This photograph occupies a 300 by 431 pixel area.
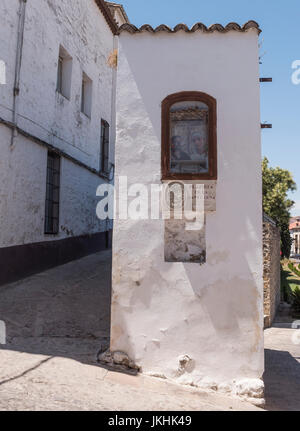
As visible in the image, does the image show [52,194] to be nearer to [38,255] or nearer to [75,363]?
[38,255]

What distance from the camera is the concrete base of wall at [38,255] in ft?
24.8

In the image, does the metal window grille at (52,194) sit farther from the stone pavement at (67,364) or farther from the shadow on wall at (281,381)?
the shadow on wall at (281,381)

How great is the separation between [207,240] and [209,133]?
1339 mm

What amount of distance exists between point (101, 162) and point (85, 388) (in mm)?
10205

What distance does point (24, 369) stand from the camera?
4109 millimetres

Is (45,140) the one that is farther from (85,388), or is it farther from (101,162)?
(85,388)

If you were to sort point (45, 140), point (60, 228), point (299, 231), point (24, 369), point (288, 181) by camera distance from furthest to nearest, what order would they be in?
point (299, 231)
point (288, 181)
point (60, 228)
point (45, 140)
point (24, 369)

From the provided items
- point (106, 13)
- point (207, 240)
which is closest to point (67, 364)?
point (207, 240)

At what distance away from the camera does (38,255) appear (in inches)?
344

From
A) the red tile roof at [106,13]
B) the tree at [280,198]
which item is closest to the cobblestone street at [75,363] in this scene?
the red tile roof at [106,13]

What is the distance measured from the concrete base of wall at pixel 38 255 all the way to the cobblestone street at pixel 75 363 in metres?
0.31

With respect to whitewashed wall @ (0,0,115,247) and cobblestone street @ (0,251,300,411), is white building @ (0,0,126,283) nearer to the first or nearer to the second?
whitewashed wall @ (0,0,115,247)
